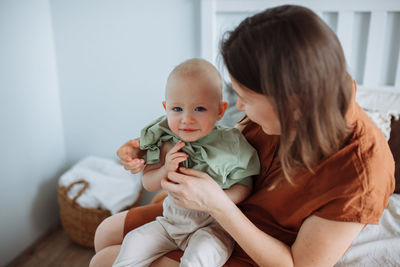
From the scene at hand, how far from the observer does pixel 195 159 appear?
1.03 m

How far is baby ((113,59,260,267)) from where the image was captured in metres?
0.95

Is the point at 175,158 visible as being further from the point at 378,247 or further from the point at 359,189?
the point at 378,247

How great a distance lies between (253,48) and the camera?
2.46ft

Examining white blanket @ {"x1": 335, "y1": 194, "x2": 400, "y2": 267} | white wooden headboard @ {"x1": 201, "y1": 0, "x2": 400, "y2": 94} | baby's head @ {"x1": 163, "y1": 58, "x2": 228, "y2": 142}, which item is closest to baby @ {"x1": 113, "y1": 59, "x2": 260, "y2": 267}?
baby's head @ {"x1": 163, "y1": 58, "x2": 228, "y2": 142}

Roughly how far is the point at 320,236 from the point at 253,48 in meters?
0.50

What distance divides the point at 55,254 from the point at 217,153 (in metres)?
1.69

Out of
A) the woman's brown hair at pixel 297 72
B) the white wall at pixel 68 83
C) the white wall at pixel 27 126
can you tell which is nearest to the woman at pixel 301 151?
the woman's brown hair at pixel 297 72

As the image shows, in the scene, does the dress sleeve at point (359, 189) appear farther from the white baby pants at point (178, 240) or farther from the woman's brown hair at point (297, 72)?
the white baby pants at point (178, 240)

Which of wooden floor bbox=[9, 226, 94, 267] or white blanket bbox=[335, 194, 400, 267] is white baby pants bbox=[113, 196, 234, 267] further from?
wooden floor bbox=[9, 226, 94, 267]

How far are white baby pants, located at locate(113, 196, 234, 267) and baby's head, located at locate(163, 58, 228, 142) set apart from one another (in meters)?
0.26

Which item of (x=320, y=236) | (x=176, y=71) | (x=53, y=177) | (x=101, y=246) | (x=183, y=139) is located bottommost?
(x=53, y=177)

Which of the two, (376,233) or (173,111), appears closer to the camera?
(173,111)

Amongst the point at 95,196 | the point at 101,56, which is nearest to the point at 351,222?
the point at 95,196

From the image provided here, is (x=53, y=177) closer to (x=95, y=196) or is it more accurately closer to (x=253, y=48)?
(x=95, y=196)
